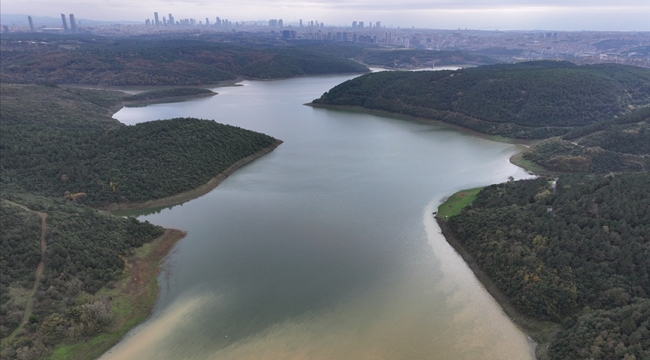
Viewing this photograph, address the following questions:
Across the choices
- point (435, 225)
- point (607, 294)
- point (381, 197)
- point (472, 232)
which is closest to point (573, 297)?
point (607, 294)

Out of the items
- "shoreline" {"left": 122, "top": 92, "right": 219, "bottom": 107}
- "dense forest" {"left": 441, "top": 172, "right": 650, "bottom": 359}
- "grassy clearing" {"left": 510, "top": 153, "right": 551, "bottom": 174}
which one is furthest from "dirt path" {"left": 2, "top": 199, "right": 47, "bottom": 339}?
"shoreline" {"left": 122, "top": 92, "right": 219, "bottom": 107}

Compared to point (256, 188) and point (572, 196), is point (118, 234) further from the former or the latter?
point (572, 196)

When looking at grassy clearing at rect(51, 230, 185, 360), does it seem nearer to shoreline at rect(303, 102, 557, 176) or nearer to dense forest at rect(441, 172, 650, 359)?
dense forest at rect(441, 172, 650, 359)

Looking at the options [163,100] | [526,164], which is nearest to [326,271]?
[526,164]

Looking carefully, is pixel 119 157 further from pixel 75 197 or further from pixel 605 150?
pixel 605 150

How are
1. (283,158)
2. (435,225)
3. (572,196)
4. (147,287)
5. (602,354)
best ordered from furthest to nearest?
(283,158) < (435,225) < (572,196) < (147,287) < (602,354)

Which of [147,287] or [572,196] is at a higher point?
[572,196]
